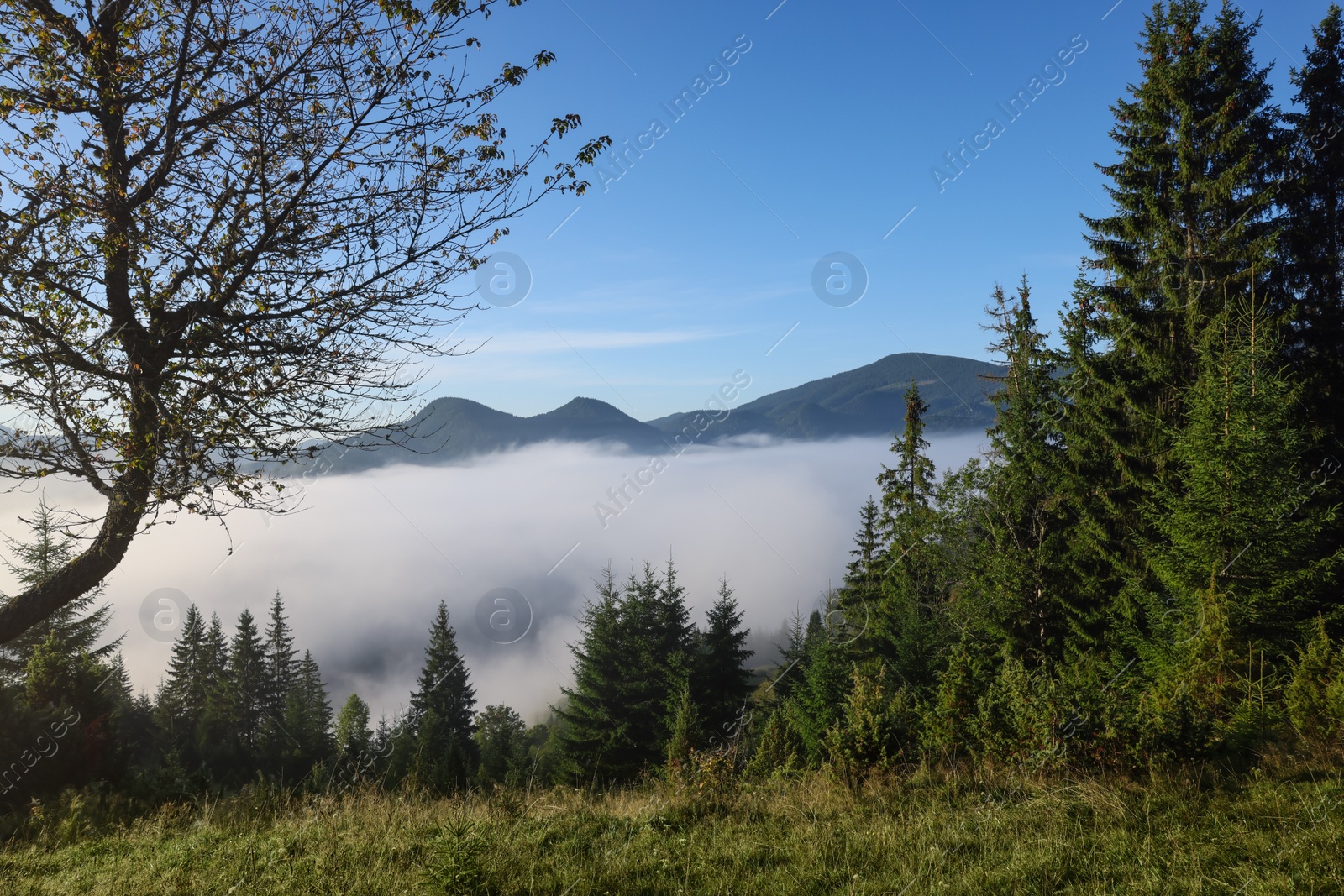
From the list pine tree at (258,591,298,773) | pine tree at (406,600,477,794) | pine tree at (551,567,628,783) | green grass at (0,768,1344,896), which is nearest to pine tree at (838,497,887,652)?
pine tree at (551,567,628,783)

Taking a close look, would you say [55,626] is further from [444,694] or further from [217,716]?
[444,694]

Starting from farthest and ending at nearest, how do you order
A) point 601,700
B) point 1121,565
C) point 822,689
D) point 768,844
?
point 601,700 < point 822,689 < point 1121,565 < point 768,844

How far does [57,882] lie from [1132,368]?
26.8m

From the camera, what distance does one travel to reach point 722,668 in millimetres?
42594

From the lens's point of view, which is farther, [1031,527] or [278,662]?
[278,662]

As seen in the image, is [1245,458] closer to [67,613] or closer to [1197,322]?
[1197,322]

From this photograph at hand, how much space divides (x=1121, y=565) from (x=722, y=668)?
85.3 ft

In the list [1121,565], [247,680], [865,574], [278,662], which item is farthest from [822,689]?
[278,662]

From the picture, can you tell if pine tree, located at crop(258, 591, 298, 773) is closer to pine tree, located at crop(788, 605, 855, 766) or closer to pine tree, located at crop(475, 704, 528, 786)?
pine tree, located at crop(475, 704, 528, 786)

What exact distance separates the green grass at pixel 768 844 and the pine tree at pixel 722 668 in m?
33.9

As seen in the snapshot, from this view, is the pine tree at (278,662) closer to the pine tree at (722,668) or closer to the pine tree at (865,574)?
the pine tree at (722,668)

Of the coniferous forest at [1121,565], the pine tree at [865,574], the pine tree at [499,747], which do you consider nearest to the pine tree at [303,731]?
the pine tree at [499,747]

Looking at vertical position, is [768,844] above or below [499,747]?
above

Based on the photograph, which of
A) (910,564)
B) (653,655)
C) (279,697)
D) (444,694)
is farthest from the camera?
(444,694)
